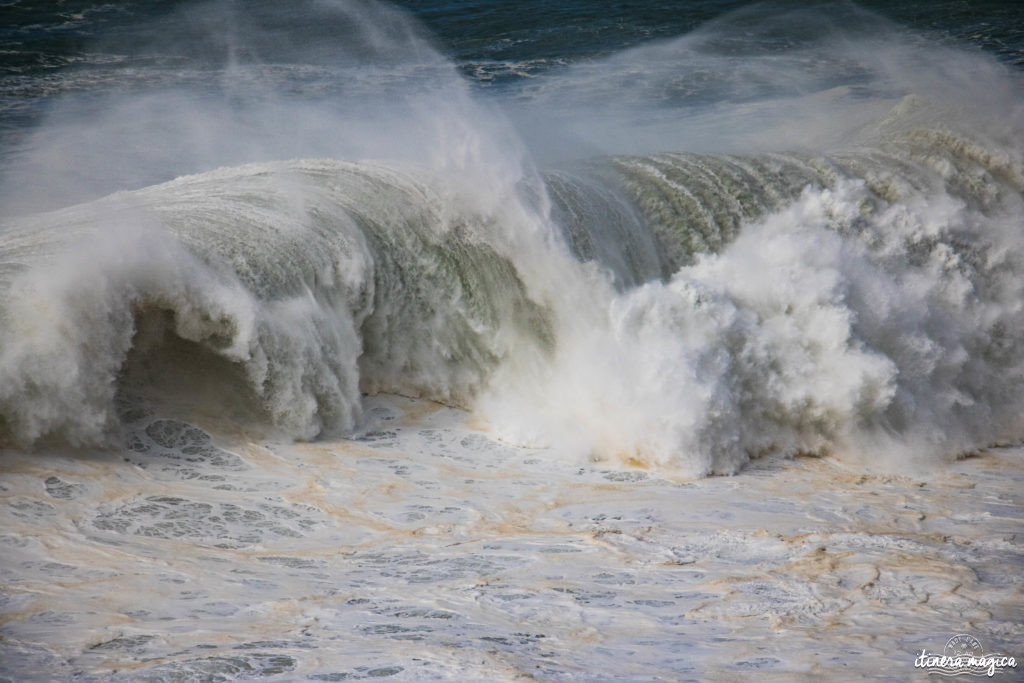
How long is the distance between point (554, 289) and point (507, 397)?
0.93 metres

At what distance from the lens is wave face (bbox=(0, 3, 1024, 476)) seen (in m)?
7.26

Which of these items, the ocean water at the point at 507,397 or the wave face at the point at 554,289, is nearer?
the ocean water at the point at 507,397

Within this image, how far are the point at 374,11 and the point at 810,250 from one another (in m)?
10.5

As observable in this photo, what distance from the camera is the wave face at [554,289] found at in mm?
7258

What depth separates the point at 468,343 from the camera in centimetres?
842

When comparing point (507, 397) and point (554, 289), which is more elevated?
point (554, 289)

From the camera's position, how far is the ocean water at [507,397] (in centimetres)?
512

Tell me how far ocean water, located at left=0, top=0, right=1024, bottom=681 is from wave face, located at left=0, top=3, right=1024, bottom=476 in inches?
1.0

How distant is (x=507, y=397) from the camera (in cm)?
816

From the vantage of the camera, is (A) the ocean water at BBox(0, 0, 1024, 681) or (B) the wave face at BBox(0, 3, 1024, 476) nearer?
(A) the ocean water at BBox(0, 0, 1024, 681)

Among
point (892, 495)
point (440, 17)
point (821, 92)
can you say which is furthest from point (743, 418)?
point (440, 17)

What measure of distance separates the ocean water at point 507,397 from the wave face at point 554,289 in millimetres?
26

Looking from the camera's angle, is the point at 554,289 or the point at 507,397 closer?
the point at 507,397

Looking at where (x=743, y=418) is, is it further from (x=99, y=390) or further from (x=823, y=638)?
(x=99, y=390)
